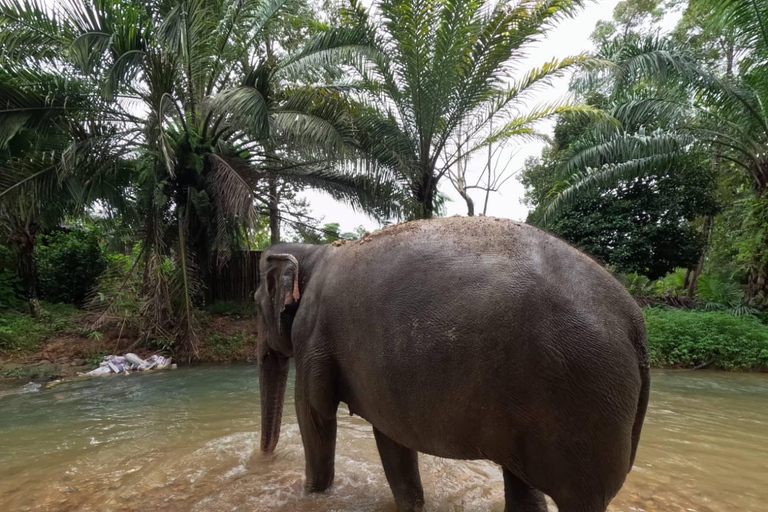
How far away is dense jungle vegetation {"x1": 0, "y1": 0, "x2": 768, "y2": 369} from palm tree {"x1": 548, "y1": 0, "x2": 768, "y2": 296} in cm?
5

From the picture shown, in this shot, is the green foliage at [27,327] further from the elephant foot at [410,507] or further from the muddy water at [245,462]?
the elephant foot at [410,507]

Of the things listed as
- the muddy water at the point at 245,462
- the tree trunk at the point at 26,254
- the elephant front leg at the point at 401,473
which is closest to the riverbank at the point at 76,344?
the tree trunk at the point at 26,254

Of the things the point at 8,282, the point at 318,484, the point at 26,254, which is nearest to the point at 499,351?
the point at 318,484

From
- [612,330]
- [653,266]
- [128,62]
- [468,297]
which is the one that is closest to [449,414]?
[468,297]

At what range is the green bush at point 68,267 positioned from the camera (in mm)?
11836

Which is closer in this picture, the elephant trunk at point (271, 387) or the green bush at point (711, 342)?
the elephant trunk at point (271, 387)

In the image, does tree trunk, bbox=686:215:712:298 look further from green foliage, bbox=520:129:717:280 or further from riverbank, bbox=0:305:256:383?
riverbank, bbox=0:305:256:383

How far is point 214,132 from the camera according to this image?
947 centimetres

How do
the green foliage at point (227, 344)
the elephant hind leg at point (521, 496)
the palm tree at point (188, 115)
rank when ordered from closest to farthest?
the elephant hind leg at point (521, 496) → the palm tree at point (188, 115) → the green foliage at point (227, 344)

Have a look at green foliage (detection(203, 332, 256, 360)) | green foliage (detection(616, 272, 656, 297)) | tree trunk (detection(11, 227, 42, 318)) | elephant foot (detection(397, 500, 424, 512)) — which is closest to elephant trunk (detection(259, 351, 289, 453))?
elephant foot (detection(397, 500, 424, 512))

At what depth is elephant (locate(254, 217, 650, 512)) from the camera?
1.53 m

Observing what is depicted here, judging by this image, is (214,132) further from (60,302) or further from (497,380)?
(497,380)

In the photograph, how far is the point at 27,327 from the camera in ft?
29.7

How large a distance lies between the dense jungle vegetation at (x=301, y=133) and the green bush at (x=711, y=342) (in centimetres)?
4
